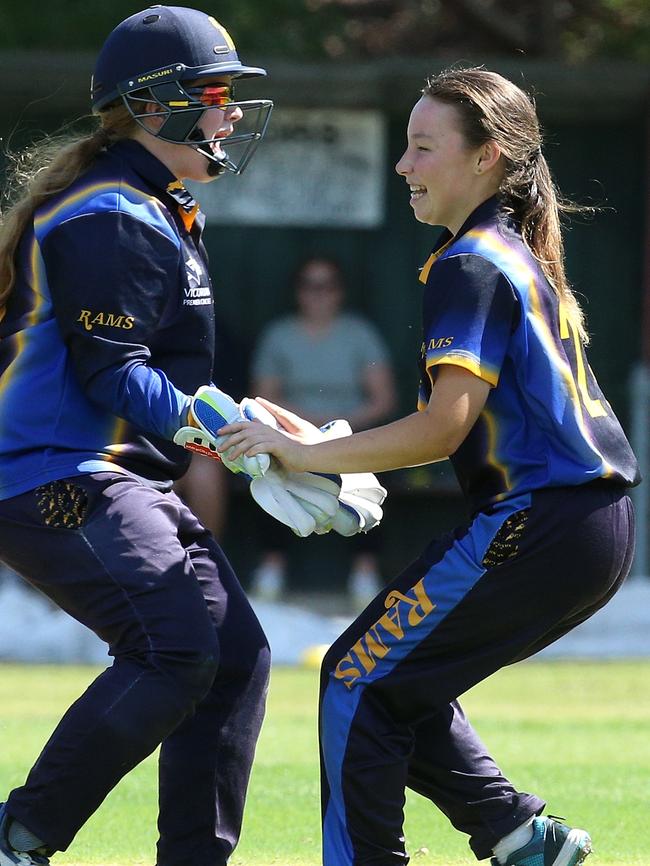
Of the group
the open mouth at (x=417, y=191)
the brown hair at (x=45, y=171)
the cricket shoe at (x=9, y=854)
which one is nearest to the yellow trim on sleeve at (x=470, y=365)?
the open mouth at (x=417, y=191)

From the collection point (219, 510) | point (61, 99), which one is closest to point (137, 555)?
point (219, 510)

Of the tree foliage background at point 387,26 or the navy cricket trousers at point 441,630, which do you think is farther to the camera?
the tree foliage background at point 387,26

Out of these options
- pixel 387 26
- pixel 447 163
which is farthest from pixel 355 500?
pixel 387 26

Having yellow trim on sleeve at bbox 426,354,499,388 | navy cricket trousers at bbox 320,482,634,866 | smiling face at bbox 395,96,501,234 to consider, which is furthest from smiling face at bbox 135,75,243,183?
navy cricket trousers at bbox 320,482,634,866

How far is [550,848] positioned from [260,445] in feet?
4.19

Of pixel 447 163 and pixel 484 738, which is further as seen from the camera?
pixel 484 738

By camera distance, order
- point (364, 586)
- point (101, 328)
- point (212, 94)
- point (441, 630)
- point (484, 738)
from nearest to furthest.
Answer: point (441, 630) → point (101, 328) → point (212, 94) → point (484, 738) → point (364, 586)

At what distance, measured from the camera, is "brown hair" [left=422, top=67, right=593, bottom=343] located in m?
3.97

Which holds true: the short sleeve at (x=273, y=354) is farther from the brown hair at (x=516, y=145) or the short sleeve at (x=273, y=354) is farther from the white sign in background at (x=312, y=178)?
the brown hair at (x=516, y=145)

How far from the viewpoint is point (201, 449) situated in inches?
157

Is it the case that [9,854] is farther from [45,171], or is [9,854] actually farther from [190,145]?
[190,145]

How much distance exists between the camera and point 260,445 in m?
3.91

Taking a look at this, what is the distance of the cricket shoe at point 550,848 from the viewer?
409cm

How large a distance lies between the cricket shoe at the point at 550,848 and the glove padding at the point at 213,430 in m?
1.18
